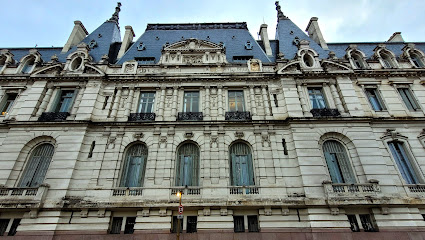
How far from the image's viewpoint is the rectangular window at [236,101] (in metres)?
16.7

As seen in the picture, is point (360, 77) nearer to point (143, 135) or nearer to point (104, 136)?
point (143, 135)

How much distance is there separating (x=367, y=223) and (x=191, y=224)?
32.3 ft

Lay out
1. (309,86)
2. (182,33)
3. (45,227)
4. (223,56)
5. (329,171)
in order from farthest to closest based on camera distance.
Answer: (182,33) < (223,56) < (309,86) < (329,171) < (45,227)

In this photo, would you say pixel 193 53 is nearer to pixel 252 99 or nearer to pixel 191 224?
pixel 252 99

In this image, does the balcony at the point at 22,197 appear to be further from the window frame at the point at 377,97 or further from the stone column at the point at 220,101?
the window frame at the point at 377,97

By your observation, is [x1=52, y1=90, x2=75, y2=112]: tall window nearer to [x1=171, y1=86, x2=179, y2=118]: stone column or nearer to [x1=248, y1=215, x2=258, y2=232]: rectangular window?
[x1=171, y1=86, x2=179, y2=118]: stone column

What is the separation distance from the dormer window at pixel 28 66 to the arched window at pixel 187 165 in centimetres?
1546

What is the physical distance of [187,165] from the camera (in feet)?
47.7

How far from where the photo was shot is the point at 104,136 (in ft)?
49.7

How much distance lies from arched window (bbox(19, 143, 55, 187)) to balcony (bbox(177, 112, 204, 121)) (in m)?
8.65

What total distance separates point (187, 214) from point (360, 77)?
1686 centimetres

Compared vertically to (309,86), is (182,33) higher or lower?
higher

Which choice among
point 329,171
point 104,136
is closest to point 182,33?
point 104,136

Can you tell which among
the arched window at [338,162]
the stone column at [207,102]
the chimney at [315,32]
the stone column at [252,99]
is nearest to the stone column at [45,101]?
the stone column at [207,102]
